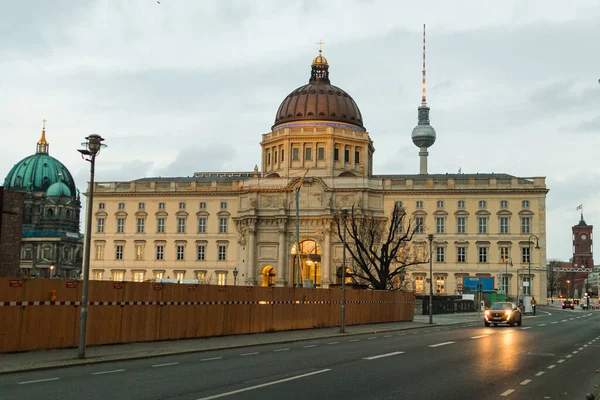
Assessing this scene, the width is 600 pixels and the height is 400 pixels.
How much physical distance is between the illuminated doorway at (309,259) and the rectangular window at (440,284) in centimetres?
1694

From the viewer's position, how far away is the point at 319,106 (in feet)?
418

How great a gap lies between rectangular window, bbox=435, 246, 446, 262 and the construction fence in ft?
236

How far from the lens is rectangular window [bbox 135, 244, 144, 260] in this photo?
401 ft

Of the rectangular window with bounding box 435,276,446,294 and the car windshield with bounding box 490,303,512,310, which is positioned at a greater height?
the rectangular window with bounding box 435,276,446,294

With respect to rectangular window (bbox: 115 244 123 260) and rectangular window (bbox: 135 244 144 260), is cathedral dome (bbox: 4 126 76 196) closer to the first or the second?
rectangular window (bbox: 115 244 123 260)

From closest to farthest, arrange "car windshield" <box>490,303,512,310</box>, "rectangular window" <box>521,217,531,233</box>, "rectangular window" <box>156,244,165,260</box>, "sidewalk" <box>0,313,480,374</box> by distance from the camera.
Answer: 1. "sidewalk" <box>0,313,480,374</box>
2. "car windshield" <box>490,303,512,310</box>
3. "rectangular window" <box>521,217,531,233</box>
4. "rectangular window" <box>156,244,165,260</box>

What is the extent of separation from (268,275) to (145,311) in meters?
88.5

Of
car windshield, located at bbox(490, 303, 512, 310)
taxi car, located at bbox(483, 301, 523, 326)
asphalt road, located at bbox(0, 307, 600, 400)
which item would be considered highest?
car windshield, located at bbox(490, 303, 512, 310)

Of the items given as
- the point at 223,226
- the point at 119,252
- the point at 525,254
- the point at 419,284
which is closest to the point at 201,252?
the point at 223,226

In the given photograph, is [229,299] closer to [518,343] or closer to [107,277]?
[518,343]

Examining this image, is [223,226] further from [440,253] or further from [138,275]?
[440,253]

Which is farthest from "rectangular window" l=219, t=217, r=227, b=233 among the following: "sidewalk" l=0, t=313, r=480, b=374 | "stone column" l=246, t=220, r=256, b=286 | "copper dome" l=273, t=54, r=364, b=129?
"sidewalk" l=0, t=313, r=480, b=374

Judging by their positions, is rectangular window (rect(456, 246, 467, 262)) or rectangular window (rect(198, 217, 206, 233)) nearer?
rectangular window (rect(456, 246, 467, 262))

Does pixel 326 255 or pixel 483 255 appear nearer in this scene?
pixel 483 255
